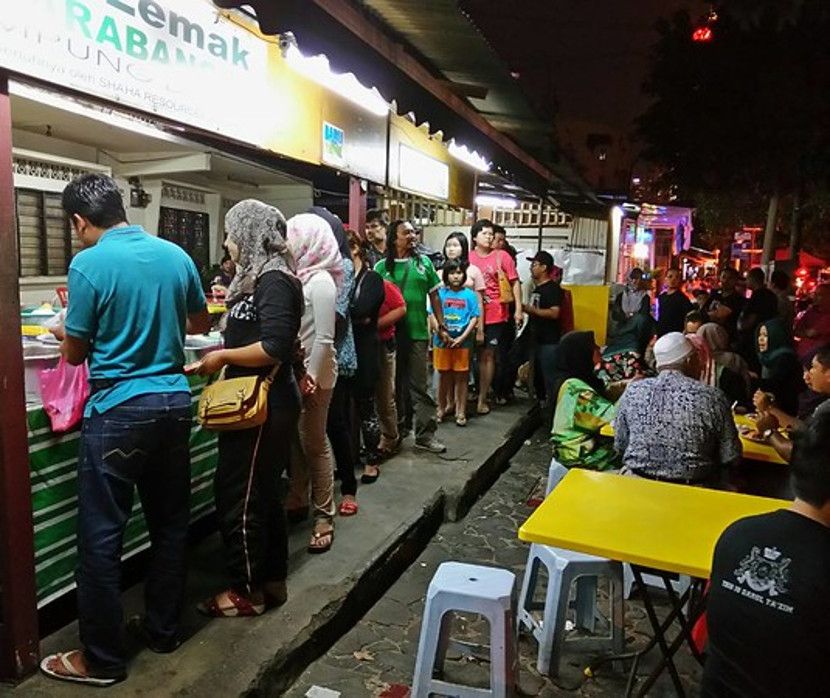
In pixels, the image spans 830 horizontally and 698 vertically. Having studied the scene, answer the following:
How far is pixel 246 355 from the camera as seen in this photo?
3.29 m

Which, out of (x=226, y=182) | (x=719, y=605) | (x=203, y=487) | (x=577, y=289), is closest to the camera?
(x=719, y=605)

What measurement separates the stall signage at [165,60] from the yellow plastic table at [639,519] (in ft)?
8.88

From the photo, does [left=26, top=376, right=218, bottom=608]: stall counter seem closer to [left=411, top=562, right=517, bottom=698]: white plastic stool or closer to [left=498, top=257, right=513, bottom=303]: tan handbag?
[left=411, top=562, right=517, bottom=698]: white plastic stool

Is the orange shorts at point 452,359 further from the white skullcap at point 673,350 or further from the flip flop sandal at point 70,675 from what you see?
the flip flop sandal at point 70,675

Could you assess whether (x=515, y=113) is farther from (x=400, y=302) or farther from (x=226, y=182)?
(x=226, y=182)

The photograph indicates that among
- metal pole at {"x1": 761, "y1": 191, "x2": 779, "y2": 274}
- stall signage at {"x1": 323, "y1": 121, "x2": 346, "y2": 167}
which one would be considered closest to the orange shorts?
stall signage at {"x1": 323, "y1": 121, "x2": 346, "y2": 167}

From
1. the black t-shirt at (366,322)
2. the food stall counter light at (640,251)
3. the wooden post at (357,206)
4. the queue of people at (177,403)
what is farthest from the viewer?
the food stall counter light at (640,251)

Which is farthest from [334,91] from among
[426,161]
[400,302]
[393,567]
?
[393,567]

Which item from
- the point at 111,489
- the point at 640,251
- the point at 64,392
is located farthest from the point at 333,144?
the point at 640,251

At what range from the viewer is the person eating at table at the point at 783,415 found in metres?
4.27

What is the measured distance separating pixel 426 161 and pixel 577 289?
17.3ft

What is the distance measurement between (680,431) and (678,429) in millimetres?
15

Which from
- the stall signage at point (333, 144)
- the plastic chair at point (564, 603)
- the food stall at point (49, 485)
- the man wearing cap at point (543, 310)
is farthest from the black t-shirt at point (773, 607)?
the man wearing cap at point (543, 310)

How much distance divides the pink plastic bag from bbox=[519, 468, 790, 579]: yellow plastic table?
2.11 m
